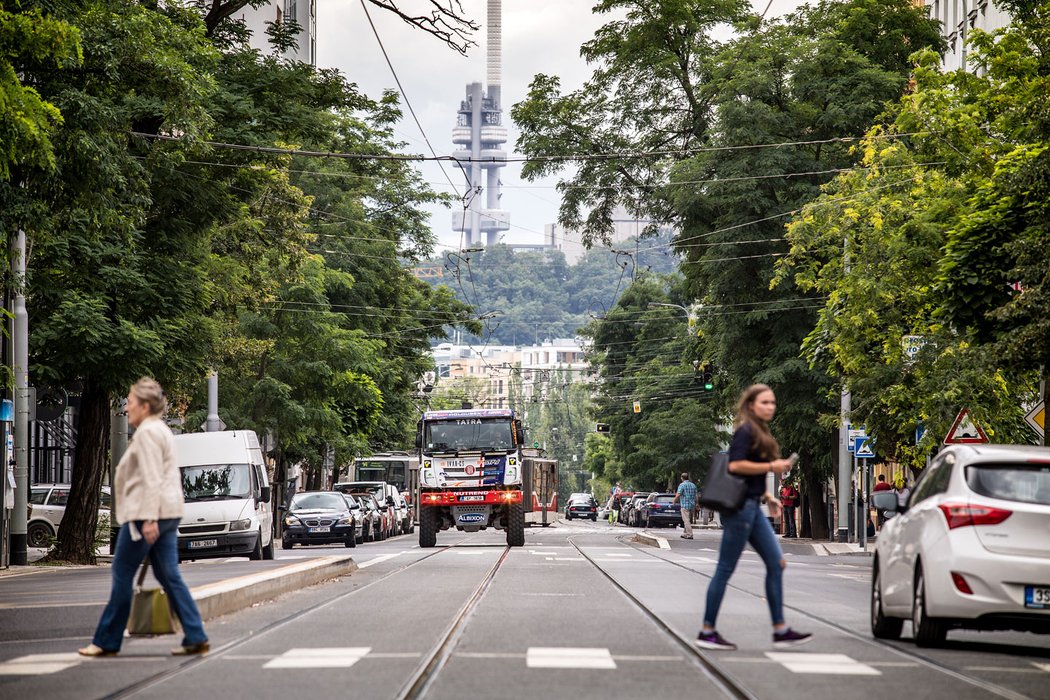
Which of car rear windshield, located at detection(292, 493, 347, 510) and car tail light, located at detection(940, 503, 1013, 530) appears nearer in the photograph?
car tail light, located at detection(940, 503, 1013, 530)

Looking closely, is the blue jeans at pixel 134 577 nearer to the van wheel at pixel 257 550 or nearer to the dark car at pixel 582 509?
the van wheel at pixel 257 550

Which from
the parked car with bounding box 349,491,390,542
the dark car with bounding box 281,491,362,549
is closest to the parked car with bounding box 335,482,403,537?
the parked car with bounding box 349,491,390,542

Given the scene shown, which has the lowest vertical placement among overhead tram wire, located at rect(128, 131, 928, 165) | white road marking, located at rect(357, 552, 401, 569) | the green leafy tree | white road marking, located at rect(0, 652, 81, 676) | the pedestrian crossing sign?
white road marking, located at rect(357, 552, 401, 569)

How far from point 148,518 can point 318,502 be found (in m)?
32.3

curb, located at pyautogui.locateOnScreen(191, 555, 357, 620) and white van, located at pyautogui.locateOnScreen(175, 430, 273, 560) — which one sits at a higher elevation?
white van, located at pyautogui.locateOnScreen(175, 430, 273, 560)

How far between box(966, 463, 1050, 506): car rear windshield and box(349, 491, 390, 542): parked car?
118 feet

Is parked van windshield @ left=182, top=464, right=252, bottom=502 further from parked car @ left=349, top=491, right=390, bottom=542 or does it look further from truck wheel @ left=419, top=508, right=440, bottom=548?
parked car @ left=349, top=491, right=390, bottom=542

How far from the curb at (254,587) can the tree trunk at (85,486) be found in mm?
9338

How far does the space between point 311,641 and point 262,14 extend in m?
64.6

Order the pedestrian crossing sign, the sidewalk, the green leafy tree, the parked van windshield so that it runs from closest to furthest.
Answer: the sidewalk < the green leafy tree < the parked van windshield < the pedestrian crossing sign

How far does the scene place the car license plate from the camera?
1233 centimetres

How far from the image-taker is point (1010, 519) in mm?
12484

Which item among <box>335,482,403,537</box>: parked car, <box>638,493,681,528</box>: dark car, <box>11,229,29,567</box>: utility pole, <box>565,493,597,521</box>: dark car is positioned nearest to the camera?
<box>11,229,29,567</box>: utility pole

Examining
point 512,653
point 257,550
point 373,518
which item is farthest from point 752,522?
point 373,518
